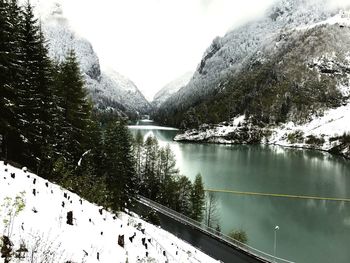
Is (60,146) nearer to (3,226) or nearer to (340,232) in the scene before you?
(3,226)

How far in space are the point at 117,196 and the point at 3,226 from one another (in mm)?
33110

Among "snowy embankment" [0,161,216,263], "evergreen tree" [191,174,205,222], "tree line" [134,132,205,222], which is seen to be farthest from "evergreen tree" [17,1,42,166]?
"tree line" [134,132,205,222]

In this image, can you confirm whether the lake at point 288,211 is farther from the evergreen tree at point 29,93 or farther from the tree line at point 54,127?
the evergreen tree at point 29,93

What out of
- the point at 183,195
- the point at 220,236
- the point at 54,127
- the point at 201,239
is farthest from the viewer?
the point at 183,195

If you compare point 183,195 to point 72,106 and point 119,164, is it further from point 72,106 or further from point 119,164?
point 72,106

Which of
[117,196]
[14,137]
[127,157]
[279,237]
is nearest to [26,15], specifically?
[14,137]

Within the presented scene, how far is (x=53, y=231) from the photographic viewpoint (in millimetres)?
7246

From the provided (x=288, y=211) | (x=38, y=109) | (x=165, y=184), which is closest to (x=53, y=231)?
(x=38, y=109)

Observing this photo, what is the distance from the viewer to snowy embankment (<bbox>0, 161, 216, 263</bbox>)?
5.85 m

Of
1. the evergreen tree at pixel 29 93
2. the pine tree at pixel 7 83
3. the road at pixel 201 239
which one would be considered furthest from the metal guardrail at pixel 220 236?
the pine tree at pixel 7 83

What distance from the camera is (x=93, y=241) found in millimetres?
7820

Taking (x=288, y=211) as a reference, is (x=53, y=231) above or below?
above

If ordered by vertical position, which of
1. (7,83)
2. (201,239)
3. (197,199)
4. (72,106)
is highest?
(7,83)

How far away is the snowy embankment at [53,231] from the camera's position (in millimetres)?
5848
